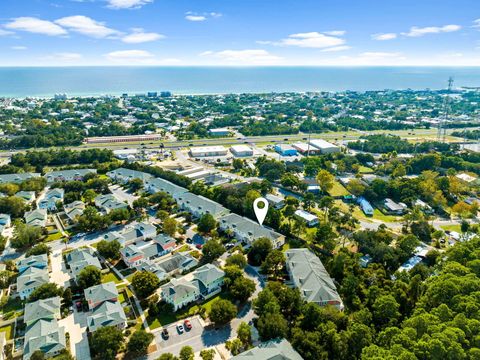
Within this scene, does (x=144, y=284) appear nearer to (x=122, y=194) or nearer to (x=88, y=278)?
(x=88, y=278)

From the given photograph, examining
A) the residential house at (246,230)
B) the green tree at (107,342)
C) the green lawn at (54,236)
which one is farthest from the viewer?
the green lawn at (54,236)

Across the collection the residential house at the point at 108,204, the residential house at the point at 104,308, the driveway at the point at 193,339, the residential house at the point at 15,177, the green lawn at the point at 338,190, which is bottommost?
the driveway at the point at 193,339

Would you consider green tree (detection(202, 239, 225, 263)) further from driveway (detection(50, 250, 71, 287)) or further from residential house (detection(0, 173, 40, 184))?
residential house (detection(0, 173, 40, 184))

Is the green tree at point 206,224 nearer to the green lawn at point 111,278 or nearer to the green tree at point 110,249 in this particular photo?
the green tree at point 110,249

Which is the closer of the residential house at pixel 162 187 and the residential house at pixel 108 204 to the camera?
the residential house at pixel 108 204

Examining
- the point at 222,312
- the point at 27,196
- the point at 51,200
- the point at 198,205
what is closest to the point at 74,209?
the point at 51,200

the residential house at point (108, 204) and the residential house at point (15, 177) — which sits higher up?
the residential house at point (15, 177)

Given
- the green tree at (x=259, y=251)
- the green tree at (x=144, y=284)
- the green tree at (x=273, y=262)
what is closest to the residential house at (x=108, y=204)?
the green tree at (x=144, y=284)
